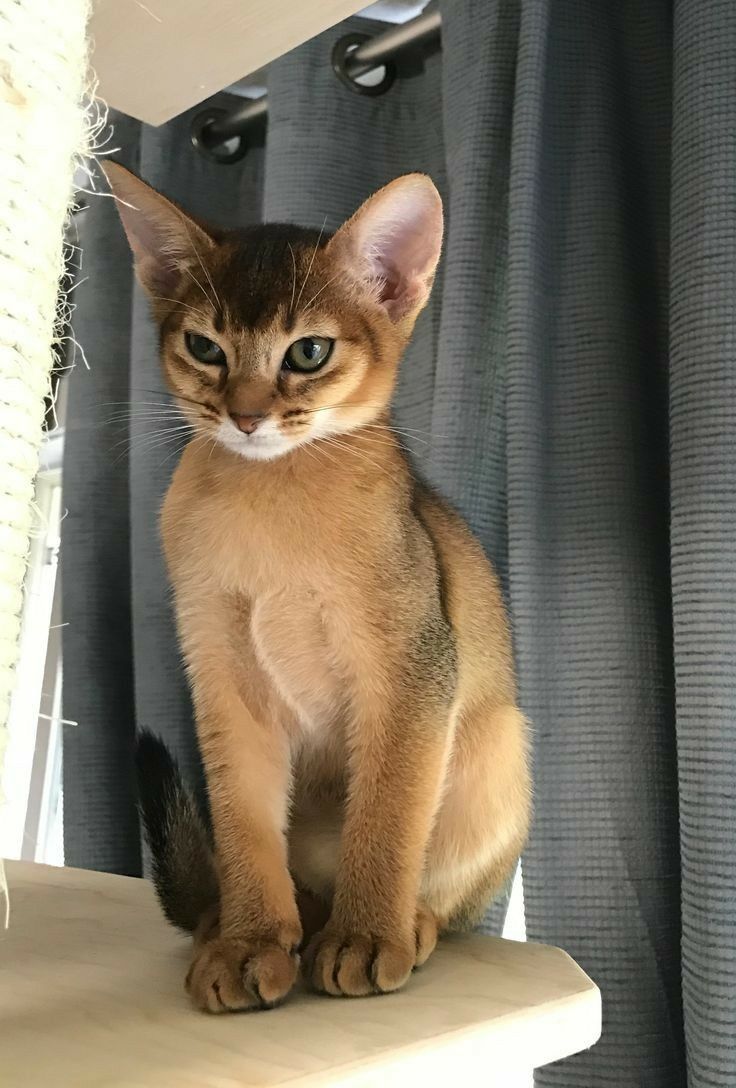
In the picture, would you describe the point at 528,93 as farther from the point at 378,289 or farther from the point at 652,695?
the point at 652,695

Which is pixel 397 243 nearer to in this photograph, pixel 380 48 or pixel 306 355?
pixel 306 355

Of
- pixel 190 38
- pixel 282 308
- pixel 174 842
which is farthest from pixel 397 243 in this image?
pixel 174 842

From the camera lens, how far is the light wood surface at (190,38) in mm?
700

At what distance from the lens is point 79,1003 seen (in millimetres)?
508

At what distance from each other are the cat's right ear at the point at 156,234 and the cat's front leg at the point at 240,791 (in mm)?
294

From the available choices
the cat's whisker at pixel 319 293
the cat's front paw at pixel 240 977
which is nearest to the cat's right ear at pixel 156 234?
the cat's whisker at pixel 319 293

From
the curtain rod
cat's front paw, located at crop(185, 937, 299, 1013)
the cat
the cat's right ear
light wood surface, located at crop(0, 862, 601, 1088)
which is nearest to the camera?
light wood surface, located at crop(0, 862, 601, 1088)

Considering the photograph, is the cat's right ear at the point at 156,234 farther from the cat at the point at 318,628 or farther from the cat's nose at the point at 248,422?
the cat's nose at the point at 248,422

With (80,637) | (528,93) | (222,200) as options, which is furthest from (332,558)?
(222,200)

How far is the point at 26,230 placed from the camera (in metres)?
0.41

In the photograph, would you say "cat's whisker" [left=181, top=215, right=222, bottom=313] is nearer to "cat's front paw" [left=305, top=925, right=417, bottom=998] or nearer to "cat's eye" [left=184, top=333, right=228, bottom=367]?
"cat's eye" [left=184, top=333, right=228, bottom=367]

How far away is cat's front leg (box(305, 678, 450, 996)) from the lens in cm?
55

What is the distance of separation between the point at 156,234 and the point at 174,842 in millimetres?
483

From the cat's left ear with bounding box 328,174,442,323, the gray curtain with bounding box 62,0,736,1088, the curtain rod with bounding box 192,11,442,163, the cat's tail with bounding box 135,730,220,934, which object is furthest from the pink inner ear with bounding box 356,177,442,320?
the curtain rod with bounding box 192,11,442,163
